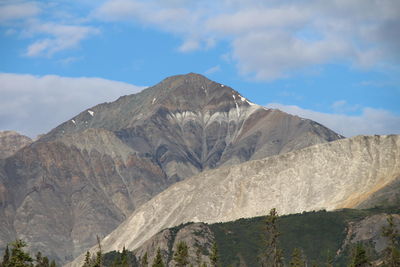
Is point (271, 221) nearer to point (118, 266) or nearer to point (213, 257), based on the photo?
point (213, 257)

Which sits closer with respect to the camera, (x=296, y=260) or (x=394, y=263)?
(x=394, y=263)

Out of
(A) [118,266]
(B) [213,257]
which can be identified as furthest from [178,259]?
(A) [118,266]

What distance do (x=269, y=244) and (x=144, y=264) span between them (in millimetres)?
45345


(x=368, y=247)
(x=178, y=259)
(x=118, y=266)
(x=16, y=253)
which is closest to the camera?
(x=16, y=253)

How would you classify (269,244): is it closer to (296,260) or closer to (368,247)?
(296,260)

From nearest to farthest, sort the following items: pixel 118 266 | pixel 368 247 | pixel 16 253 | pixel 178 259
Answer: pixel 16 253, pixel 178 259, pixel 118 266, pixel 368 247

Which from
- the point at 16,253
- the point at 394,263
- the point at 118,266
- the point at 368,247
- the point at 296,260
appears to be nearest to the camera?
the point at 16,253

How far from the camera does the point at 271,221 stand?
107750 mm

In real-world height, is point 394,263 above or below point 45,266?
below

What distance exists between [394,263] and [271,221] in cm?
1546

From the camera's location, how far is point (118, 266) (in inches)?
5502

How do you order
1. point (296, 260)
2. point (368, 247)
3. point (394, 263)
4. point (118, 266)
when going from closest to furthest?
point (394, 263) → point (296, 260) → point (118, 266) → point (368, 247)

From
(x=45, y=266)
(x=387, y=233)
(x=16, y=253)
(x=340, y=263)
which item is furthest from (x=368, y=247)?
(x=16, y=253)

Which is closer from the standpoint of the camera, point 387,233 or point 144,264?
point 387,233
